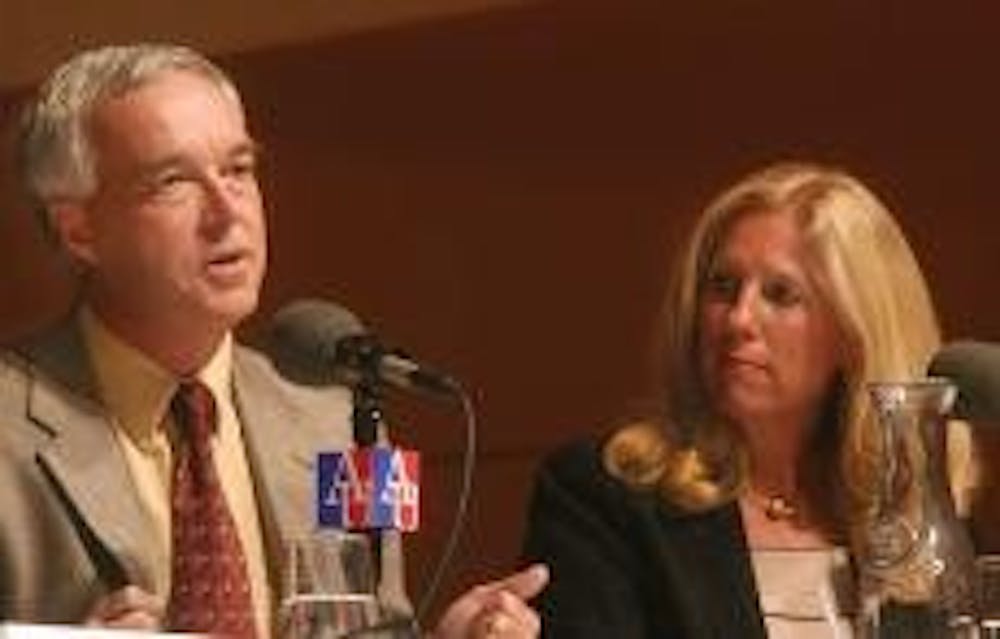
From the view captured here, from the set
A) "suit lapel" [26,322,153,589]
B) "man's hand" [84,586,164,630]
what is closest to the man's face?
"suit lapel" [26,322,153,589]

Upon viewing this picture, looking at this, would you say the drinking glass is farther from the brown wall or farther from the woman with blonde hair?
the brown wall

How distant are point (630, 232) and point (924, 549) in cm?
262

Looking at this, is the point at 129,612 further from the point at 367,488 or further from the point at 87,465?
the point at 87,465

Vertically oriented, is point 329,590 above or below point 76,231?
below

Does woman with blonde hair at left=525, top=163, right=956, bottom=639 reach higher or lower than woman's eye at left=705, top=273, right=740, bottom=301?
lower

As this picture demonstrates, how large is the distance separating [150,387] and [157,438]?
0.16 feet

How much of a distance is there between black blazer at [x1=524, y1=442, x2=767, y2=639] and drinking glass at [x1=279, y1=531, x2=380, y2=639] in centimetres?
77

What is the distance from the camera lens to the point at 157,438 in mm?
2504

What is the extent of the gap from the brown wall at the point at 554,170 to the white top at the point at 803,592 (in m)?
1.50

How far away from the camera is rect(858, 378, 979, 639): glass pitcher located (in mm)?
2004

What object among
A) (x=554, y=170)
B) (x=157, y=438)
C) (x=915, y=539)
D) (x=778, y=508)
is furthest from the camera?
(x=554, y=170)

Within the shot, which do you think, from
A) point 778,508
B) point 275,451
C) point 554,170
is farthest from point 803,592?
point 554,170

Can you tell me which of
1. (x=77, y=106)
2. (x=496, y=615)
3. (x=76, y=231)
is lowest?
(x=496, y=615)

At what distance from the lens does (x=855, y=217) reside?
2.95 m
